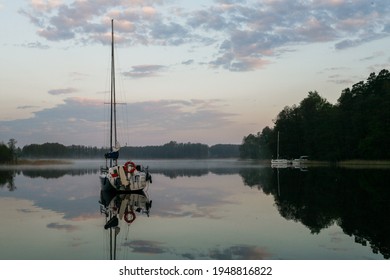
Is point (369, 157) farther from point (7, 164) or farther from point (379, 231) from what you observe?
point (7, 164)

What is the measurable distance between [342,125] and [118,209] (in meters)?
77.3

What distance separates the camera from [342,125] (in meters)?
93.4

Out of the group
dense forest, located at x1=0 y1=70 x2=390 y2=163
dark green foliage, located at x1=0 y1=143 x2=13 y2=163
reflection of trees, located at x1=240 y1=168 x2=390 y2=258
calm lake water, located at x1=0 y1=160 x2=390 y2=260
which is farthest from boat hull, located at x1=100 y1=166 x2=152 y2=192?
dark green foliage, located at x1=0 y1=143 x2=13 y2=163

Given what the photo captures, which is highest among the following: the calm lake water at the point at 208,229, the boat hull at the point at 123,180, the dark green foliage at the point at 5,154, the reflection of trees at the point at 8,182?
the dark green foliage at the point at 5,154

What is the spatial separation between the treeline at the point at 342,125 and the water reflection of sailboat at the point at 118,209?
60.9 m

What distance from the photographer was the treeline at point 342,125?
82188mm

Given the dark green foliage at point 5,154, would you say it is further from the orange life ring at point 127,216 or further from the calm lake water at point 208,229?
the orange life ring at point 127,216

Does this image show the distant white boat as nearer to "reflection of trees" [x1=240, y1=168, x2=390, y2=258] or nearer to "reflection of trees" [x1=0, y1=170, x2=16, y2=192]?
"reflection of trees" [x1=0, y1=170, x2=16, y2=192]

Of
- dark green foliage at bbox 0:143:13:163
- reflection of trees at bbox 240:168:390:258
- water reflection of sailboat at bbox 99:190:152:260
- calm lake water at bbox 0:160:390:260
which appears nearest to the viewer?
calm lake water at bbox 0:160:390:260

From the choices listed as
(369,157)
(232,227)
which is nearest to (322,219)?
(232,227)

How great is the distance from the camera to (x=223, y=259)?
13.0 m

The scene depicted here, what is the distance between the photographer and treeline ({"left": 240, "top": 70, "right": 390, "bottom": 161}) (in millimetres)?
82188

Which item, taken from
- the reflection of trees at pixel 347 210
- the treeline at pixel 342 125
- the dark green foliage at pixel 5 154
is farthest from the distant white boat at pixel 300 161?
the dark green foliage at pixel 5 154

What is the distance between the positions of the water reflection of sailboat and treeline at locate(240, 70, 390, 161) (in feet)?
200
